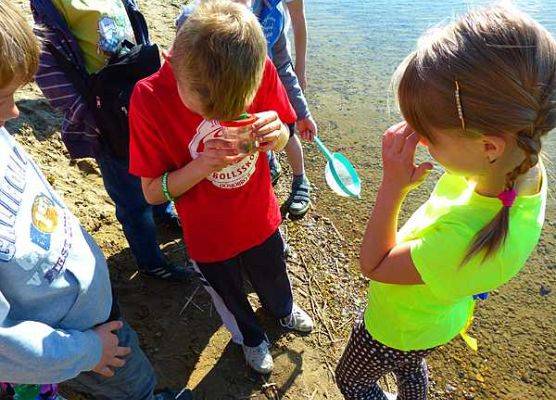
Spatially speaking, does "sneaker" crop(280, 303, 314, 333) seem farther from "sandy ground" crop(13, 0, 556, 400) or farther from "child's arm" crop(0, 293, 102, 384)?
"child's arm" crop(0, 293, 102, 384)

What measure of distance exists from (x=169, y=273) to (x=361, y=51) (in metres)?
3.76

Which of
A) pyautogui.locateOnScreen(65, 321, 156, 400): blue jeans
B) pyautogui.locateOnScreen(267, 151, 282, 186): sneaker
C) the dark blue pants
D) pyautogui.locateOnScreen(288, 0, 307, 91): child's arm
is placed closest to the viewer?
pyautogui.locateOnScreen(65, 321, 156, 400): blue jeans

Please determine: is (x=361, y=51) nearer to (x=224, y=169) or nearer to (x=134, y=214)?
(x=134, y=214)

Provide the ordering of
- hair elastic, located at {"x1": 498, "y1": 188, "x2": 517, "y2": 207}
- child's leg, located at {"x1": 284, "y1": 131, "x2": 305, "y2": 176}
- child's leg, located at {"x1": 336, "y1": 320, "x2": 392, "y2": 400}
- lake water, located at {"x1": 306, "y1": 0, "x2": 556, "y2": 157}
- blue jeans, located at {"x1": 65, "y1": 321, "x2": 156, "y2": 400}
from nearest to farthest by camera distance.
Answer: hair elastic, located at {"x1": 498, "y1": 188, "x2": 517, "y2": 207}, blue jeans, located at {"x1": 65, "y1": 321, "x2": 156, "y2": 400}, child's leg, located at {"x1": 336, "y1": 320, "x2": 392, "y2": 400}, child's leg, located at {"x1": 284, "y1": 131, "x2": 305, "y2": 176}, lake water, located at {"x1": 306, "y1": 0, "x2": 556, "y2": 157}

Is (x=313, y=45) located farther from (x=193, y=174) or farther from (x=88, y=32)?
(x=193, y=174)

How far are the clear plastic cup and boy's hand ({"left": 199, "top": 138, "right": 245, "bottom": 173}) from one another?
26mm

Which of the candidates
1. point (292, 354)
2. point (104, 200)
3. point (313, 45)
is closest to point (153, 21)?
point (313, 45)

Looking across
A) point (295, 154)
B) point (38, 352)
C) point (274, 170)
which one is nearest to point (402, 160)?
point (38, 352)

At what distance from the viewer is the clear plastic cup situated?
58.1 inches

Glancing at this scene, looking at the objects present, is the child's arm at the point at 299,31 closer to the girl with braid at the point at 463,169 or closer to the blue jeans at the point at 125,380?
the girl with braid at the point at 463,169

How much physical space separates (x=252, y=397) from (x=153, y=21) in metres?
5.08

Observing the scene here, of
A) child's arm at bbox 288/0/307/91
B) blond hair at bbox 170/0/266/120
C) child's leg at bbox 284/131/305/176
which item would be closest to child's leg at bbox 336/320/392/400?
blond hair at bbox 170/0/266/120

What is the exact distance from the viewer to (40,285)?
3.77ft

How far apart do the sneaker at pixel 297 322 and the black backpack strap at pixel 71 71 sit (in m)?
1.45
